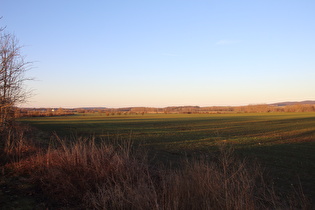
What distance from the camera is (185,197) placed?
4.28m

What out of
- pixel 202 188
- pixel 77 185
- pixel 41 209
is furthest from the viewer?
pixel 77 185

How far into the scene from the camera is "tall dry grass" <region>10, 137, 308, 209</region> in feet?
13.5

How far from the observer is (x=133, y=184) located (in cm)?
462

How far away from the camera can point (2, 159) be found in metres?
8.29

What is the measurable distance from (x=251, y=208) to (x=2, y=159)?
8.40 metres

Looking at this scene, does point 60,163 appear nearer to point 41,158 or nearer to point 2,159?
point 41,158

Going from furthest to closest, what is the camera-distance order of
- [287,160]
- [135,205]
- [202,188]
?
[287,160], [202,188], [135,205]

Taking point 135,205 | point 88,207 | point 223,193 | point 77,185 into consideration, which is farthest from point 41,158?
point 223,193

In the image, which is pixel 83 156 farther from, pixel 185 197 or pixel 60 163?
pixel 185 197

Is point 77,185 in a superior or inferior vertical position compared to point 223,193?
inferior

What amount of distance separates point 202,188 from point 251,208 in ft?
3.42

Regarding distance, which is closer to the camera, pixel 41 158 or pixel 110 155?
pixel 110 155

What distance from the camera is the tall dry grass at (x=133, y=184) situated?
13.5 feet

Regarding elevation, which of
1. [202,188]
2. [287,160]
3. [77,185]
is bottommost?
[287,160]
